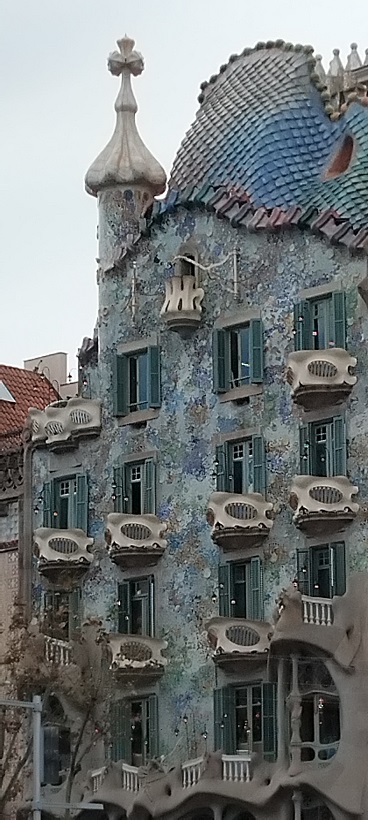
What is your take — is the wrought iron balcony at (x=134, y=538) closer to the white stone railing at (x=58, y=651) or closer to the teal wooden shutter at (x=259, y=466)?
the white stone railing at (x=58, y=651)

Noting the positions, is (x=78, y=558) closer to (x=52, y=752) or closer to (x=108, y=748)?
(x=108, y=748)

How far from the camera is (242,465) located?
48.0m

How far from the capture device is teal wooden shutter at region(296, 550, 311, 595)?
45812 millimetres

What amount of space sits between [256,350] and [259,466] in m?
2.43

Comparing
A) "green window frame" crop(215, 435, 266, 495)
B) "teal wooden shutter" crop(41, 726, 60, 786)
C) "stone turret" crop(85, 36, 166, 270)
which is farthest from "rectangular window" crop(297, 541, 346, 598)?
"stone turret" crop(85, 36, 166, 270)

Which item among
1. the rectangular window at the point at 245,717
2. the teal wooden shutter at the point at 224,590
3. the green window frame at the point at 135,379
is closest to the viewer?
the rectangular window at the point at 245,717

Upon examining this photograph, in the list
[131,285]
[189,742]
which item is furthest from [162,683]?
[131,285]

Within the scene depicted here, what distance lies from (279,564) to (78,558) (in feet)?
17.5

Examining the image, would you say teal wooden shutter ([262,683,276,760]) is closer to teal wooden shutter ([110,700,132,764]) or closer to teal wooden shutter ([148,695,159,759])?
teal wooden shutter ([148,695,159,759])

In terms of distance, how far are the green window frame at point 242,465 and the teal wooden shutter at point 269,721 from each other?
4.12m

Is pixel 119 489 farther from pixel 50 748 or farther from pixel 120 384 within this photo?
pixel 50 748

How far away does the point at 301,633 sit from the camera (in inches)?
1738

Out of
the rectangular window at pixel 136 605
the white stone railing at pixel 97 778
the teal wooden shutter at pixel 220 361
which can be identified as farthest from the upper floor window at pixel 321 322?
the white stone railing at pixel 97 778

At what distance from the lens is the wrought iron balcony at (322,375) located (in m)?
45.7
